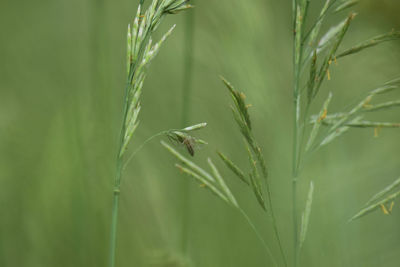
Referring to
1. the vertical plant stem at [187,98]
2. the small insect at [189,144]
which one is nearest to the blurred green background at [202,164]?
the vertical plant stem at [187,98]

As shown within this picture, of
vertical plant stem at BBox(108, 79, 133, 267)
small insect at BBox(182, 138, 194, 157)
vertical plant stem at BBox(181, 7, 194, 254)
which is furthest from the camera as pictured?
vertical plant stem at BBox(181, 7, 194, 254)

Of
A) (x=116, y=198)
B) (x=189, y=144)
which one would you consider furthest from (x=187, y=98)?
(x=116, y=198)

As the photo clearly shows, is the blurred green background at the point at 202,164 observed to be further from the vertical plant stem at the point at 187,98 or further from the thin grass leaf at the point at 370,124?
the thin grass leaf at the point at 370,124

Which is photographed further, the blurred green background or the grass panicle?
the blurred green background

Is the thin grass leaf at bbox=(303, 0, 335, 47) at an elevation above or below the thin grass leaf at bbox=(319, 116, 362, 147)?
above

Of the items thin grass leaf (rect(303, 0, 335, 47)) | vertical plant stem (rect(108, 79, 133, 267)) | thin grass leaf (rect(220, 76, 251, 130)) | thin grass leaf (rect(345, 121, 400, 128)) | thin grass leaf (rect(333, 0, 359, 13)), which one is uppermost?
thin grass leaf (rect(333, 0, 359, 13))

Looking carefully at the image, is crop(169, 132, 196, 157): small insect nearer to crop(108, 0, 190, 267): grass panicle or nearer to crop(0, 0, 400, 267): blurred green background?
crop(108, 0, 190, 267): grass panicle

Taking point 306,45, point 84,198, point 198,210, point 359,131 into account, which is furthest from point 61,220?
point 359,131

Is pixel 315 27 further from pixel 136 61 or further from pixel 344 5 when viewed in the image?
pixel 136 61

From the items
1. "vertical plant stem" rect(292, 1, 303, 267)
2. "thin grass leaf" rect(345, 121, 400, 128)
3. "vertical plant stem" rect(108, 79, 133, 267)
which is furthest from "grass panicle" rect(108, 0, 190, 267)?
"thin grass leaf" rect(345, 121, 400, 128)
